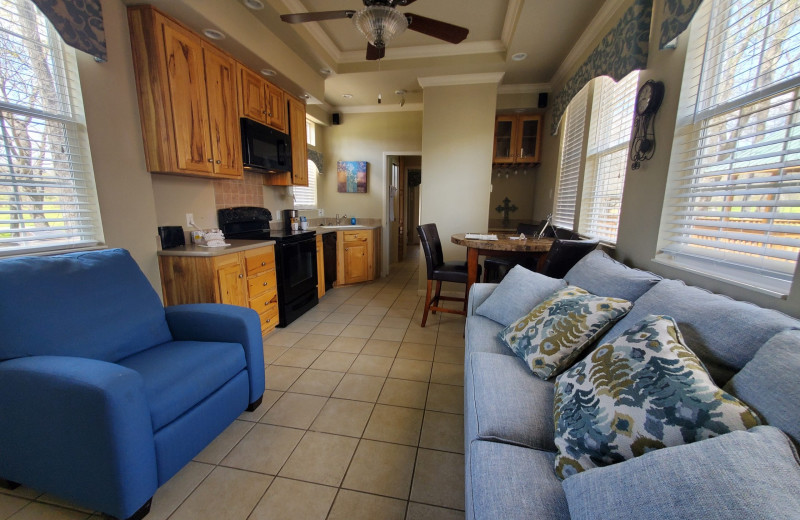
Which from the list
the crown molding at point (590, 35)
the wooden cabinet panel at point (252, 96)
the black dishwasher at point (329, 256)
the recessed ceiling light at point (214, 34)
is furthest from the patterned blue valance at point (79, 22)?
the crown molding at point (590, 35)

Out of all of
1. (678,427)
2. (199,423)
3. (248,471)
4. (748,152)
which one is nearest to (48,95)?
(199,423)

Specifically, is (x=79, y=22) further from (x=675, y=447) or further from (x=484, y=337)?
(x=675, y=447)

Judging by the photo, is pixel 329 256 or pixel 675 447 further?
pixel 329 256

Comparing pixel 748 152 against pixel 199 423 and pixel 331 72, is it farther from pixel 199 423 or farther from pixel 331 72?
pixel 331 72

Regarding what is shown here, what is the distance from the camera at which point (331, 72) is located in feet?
11.6

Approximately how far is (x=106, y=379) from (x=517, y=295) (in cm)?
181

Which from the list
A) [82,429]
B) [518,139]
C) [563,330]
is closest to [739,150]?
[563,330]

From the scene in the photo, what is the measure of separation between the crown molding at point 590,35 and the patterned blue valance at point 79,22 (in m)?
3.25

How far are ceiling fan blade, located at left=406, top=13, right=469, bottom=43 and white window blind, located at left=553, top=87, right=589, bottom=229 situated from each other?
156 centimetres

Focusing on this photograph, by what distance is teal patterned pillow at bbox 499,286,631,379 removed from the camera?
123 centimetres

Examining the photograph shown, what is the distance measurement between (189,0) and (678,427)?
307cm

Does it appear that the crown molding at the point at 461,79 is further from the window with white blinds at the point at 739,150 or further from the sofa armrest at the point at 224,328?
the sofa armrest at the point at 224,328

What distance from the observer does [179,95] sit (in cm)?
211

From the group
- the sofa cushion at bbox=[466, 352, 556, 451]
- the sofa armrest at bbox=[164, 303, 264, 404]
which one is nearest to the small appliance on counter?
the sofa armrest at bbox=[164, 303, 264, 404]
